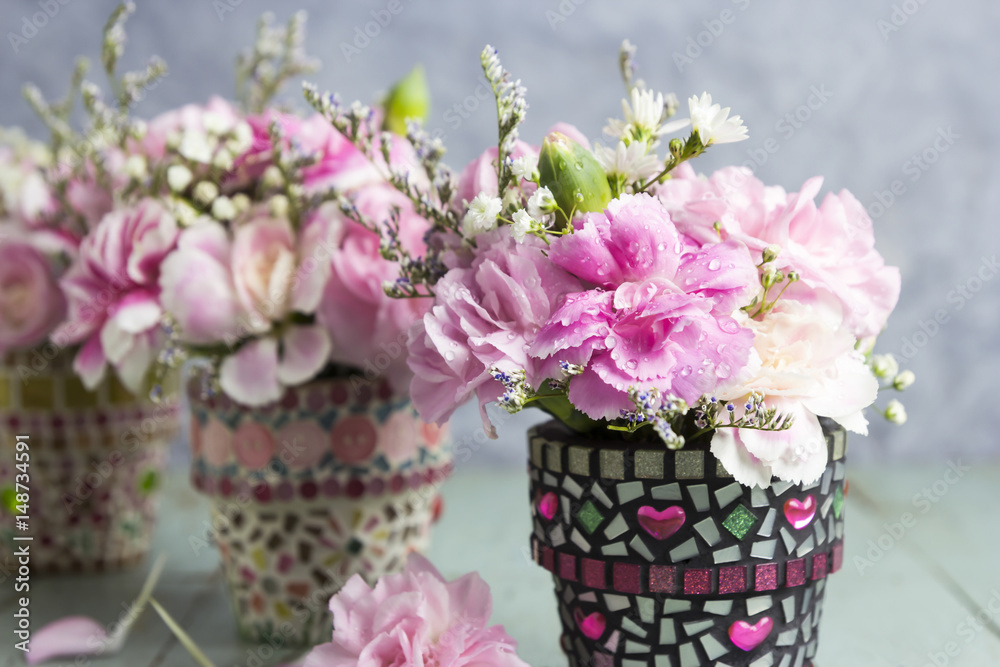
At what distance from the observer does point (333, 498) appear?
624mm

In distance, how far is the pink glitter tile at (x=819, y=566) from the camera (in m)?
0.44

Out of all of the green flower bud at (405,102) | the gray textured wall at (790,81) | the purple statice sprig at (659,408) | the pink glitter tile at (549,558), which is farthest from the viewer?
the gray textured wall at (790,81)

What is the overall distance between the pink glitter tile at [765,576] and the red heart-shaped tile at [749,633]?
0.07 feet

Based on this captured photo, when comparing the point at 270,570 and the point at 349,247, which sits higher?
the point at 349,247

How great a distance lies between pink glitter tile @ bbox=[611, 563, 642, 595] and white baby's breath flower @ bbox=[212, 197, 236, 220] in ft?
1.19

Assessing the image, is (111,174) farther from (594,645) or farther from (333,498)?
(594,645)

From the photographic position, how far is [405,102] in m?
0.69

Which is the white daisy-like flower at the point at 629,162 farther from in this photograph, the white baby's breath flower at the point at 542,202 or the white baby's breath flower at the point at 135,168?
the white baby's breath flower at the point at 135,168

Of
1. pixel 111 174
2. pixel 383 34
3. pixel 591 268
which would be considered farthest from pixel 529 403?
pixel 383 34

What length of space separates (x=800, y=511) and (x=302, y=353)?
336mm

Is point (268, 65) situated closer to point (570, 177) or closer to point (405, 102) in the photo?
point (405, 102)

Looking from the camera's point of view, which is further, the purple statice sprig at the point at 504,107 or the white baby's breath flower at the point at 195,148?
the white baby's breath flower at the point at 195,148

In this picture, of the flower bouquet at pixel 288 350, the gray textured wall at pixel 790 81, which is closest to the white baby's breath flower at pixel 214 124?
the flower bouquet at pixel 288 350

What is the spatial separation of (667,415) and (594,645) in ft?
0.53
